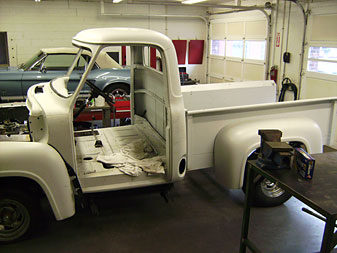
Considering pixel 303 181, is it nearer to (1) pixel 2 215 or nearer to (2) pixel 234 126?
(2) pixel 234 126

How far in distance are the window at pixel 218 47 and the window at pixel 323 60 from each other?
4547 millimetres

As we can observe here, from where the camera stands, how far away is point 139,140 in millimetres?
4191

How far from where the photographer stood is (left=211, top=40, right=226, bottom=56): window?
1222 centimetres

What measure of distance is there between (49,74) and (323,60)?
650 centimetres

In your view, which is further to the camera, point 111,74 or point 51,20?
point 51,20

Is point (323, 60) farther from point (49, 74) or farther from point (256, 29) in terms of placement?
point (49, 74)

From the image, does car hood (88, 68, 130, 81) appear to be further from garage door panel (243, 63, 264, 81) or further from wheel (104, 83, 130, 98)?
garage door panel (243, 63, 264, 81)

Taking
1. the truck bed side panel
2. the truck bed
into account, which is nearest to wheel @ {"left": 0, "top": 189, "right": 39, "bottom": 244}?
the truck bed

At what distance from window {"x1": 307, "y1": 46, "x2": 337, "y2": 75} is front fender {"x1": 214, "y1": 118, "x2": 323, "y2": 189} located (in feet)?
13.7

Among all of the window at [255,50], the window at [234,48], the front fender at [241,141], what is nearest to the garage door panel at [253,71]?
the window at [255,50]

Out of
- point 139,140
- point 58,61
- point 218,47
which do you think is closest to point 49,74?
point 58,61

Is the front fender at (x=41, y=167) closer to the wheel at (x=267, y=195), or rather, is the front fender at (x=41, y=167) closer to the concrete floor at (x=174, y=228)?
the concrete floor at (x=174, y=228)

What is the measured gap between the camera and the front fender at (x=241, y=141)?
366 cm

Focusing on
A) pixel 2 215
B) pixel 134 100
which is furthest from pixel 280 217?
pixel 2 215
